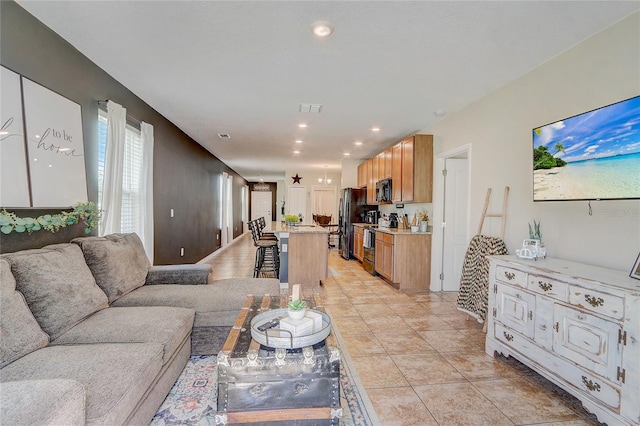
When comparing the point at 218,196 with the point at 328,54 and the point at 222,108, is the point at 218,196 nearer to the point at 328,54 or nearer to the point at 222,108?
the point at 222,108

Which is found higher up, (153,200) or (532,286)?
(153,200)

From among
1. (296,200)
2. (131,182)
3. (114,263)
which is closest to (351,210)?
(296,200)

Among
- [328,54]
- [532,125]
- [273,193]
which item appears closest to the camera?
[328,54]

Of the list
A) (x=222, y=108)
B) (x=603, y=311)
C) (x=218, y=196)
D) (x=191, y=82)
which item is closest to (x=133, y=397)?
(x=603, y=311)

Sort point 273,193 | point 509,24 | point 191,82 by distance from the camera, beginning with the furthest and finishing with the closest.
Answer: point 273,193
point 191,82
point 509,24

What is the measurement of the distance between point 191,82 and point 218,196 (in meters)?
5.42

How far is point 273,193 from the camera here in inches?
600

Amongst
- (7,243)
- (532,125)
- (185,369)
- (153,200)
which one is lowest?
(185,369)

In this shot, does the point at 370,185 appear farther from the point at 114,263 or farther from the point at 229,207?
the point at 114,263

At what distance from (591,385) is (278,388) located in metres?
1.86

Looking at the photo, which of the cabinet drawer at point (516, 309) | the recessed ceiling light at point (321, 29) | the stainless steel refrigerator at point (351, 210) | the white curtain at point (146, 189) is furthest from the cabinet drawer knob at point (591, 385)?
the stainless steel refrigerator at point (351, 210)

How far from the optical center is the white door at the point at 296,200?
10672 mm

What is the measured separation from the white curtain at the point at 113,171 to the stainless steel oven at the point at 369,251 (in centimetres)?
423

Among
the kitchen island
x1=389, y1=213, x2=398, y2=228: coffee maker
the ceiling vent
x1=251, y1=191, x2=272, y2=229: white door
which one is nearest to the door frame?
Answer: x1=389, y1=213, x2=398, y2=228: coffee maker
